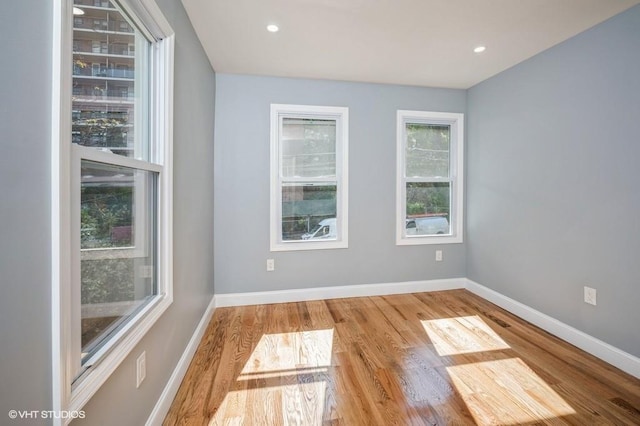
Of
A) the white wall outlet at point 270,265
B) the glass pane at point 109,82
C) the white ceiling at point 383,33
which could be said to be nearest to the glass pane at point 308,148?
the white ceiling at point 383,33

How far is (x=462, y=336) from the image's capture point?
94.6 inches

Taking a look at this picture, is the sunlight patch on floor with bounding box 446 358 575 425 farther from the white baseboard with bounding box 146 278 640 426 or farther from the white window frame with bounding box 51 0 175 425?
the white window frame with bounding box 51 0 175 425

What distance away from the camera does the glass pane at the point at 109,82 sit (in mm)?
1009

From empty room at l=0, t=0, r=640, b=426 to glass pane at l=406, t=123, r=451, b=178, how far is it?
0.03 metres

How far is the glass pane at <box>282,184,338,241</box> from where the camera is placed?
3.17m

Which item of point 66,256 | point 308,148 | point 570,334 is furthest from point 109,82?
point 570,334

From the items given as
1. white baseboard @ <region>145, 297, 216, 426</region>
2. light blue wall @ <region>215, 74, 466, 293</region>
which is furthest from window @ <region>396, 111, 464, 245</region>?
white baseboard @ <region>145, 297, 216, 426</region>

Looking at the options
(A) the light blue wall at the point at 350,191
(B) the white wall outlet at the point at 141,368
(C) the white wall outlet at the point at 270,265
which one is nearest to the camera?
(B) the white wall outlet at the point at 141,368

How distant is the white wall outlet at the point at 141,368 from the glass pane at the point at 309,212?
6.25 ft

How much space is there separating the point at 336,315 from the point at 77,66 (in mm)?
2581

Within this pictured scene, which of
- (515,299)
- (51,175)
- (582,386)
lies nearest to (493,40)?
(515,299)

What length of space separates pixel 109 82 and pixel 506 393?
266 centimetres

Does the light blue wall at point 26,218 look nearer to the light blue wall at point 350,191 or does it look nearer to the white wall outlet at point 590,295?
the light blue wall at point 350,191

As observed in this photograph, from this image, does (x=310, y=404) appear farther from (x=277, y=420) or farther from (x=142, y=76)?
(x=142, y=76)
